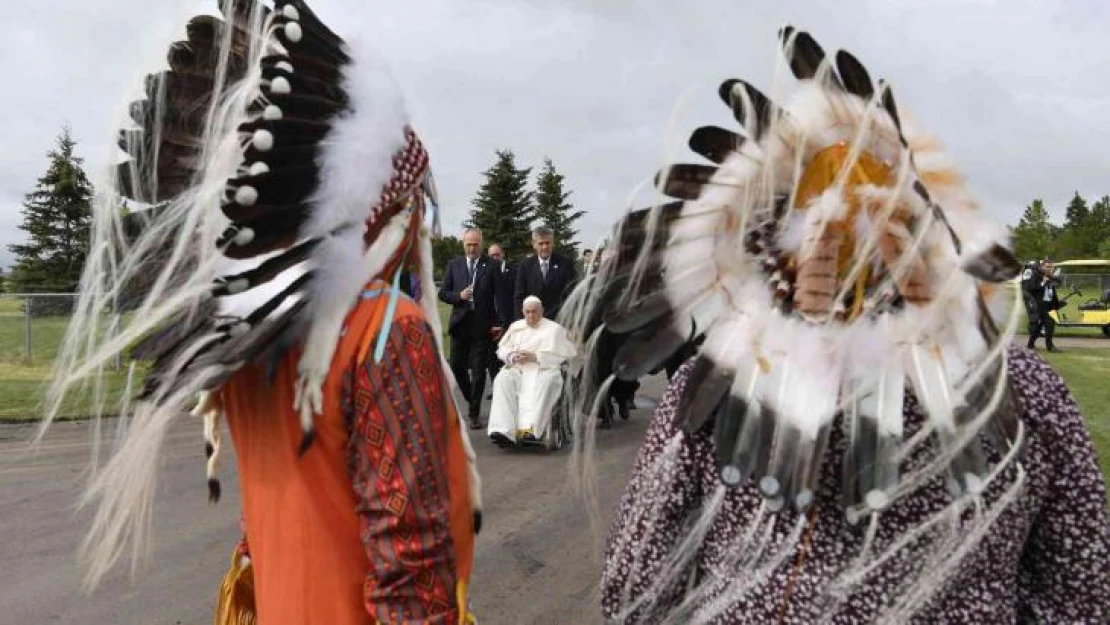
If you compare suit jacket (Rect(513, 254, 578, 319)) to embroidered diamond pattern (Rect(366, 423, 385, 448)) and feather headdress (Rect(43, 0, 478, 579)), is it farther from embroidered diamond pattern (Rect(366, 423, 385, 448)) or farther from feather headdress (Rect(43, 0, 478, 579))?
embroidered diamond pattern (Rect(366, 423, 385, 448))

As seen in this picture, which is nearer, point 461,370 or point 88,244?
point 88,244

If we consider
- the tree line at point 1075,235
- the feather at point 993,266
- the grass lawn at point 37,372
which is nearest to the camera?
the feather at point 993,266

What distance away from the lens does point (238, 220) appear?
50.9 inches

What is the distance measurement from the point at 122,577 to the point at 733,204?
13.0ft

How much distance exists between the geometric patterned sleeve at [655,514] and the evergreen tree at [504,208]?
4079 cm

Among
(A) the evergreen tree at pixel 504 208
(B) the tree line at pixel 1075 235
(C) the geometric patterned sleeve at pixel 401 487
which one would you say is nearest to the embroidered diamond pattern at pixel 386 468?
(C) the geometric patterned sleeve at pixel 401 487

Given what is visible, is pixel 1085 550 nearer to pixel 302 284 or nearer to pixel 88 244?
pixel 302 284

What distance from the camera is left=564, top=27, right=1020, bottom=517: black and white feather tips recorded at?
1199 millimetres

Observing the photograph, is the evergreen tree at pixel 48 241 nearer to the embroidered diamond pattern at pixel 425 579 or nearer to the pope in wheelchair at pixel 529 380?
the pope in wheelchair at pixel 529 380

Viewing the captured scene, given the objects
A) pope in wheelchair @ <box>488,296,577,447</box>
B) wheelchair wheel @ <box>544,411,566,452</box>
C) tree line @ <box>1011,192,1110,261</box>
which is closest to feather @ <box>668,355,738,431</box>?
pope in wheelchair @ <box>488,296,577,447</box>

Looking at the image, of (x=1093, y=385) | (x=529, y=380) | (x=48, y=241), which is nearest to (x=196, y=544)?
(x=529, y=380)

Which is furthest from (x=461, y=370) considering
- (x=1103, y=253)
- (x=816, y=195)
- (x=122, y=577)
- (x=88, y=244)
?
(x=1103, y=253)

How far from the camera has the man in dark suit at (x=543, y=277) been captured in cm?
799

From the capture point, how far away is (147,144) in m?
1.57
